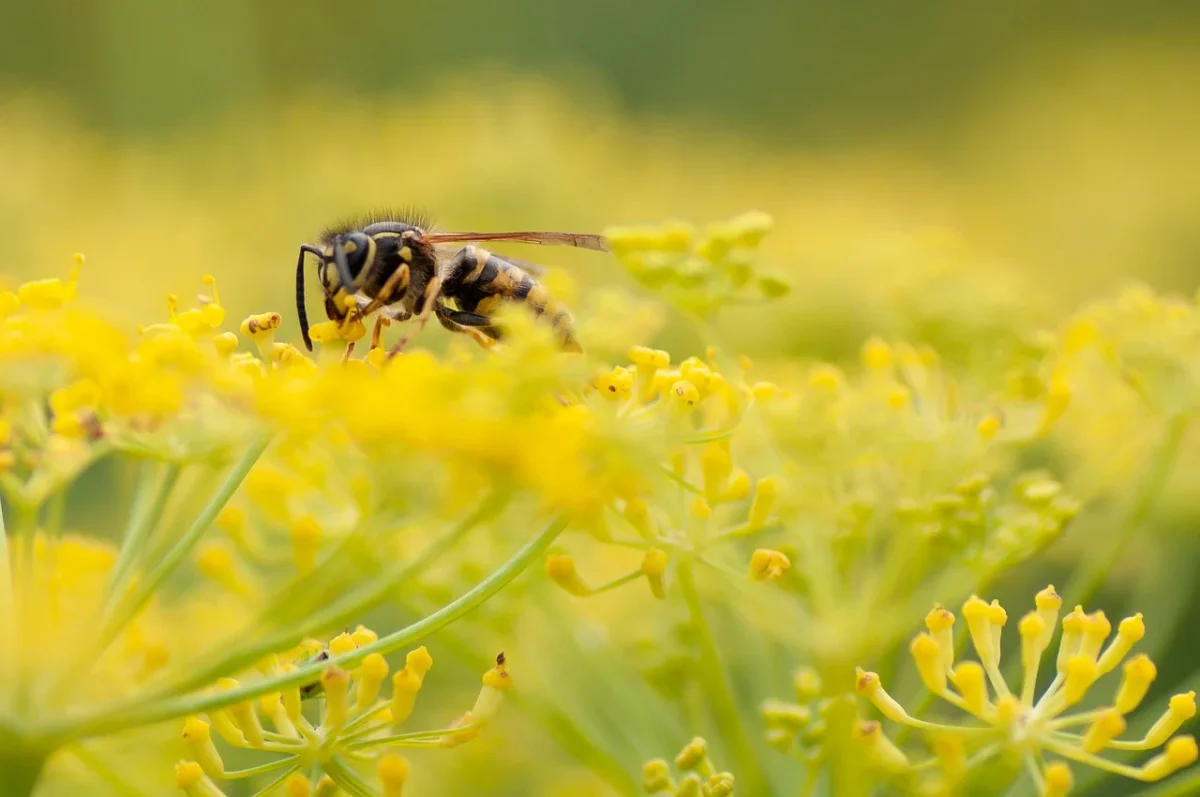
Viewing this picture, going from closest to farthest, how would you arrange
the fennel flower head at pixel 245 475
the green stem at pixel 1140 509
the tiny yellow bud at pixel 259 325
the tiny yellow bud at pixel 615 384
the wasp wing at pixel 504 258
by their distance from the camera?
the fennel flower head at pixel 245 475 → the tiny yellow bud at pixel 615 384 → the tiny yellow bud at pixel 259 325 → the green stem at pixel 1140 509 → the wasp wing at pixel 504 258

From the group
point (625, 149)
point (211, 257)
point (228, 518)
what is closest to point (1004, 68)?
point (625, 149)

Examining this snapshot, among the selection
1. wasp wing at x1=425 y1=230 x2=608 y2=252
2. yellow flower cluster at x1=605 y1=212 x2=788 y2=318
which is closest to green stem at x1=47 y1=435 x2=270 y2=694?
yellow flower cluster at x1=605 y1=212 x2=788 y2=318

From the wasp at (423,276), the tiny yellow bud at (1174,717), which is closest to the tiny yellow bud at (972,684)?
the tiny yellow bud at (1174,717)

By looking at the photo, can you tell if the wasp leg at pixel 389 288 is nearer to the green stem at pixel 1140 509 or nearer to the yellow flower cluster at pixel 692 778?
the yellow flower cluster at pixel 692 778

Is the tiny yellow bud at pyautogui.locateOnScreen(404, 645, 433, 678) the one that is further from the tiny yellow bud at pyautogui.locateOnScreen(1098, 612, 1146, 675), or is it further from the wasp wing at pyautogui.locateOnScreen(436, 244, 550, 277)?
the wasp wing at pyautogui.locateOnScreen(436, 244, 550, 277)

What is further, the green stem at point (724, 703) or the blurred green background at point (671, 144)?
the blurred green background at point (671, 144)

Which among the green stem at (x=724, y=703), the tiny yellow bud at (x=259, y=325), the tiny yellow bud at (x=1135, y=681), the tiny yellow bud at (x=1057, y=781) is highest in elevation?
the tiny yellow bud at (x=259, y=325)

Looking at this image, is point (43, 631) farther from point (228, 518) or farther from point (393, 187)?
point (393, 187)
